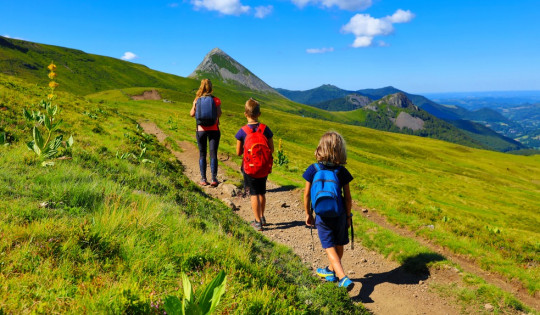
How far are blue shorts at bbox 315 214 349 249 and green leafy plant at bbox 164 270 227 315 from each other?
3.65m

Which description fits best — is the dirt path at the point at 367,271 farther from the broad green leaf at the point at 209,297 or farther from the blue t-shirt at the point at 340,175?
the broad green leaf at the point at 209,297

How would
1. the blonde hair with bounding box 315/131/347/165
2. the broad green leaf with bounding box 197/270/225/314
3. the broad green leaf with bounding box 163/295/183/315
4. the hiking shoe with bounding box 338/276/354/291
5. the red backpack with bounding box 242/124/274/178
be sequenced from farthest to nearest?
1. the red backpack with bounding box 242/124/274/178
2. the blonde hair with bounding box 315/131/347/165
3. the hiking shoe with bounding box 338/276/354/291
4. the broad green leaf with bounding box 197/270/225/314
5. the broad green leaf with bounding box 163/295/183/315

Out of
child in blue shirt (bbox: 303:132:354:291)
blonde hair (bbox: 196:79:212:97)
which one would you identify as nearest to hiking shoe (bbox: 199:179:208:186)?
blonde hair (bbox: 196:79:212:97)

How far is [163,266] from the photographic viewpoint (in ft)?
10.6

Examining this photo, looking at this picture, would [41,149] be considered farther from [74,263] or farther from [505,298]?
[505,298]

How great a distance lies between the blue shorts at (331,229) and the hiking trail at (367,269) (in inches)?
64.8

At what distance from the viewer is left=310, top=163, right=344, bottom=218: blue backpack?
5.26 metres

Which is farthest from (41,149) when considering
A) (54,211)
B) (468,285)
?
(468,285)

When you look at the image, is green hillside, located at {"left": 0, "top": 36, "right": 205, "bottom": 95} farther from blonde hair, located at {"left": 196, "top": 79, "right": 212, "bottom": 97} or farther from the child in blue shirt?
the child in blue shirt

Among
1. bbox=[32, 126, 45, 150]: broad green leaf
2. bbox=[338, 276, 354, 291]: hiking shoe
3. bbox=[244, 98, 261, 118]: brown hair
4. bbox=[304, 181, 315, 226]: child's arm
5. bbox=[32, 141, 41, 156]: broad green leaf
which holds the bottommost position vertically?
bbox=[338, 276, 354, 291]: hiking shoe

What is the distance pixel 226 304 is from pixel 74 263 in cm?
172

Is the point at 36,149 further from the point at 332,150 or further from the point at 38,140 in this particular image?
the point at 332,150

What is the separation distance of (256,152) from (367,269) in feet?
15.0

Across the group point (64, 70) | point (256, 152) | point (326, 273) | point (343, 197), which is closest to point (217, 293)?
point (343, 197)
